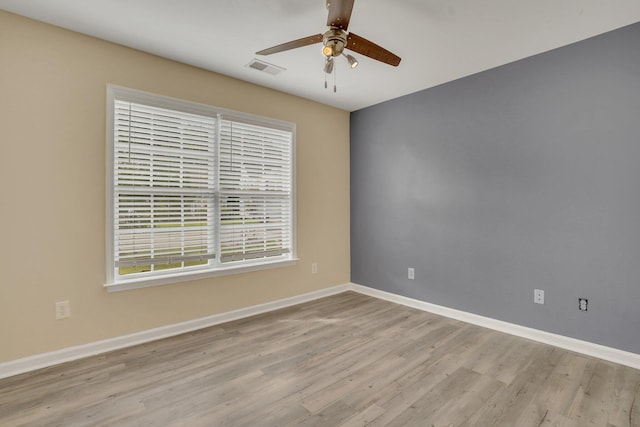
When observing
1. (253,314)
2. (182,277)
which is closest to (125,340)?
(182,277)

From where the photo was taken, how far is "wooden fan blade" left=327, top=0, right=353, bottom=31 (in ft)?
5.61

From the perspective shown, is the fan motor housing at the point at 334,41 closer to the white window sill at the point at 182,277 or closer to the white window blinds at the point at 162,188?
the white window blinds at the point at 162,188

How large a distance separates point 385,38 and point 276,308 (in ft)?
9.93

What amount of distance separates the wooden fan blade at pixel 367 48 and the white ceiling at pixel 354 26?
0.35m

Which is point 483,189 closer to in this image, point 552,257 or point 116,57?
point 552,257

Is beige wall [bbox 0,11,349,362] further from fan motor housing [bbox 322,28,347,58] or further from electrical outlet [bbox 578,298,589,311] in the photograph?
electrical outlet [bbox 578,298,589,311]

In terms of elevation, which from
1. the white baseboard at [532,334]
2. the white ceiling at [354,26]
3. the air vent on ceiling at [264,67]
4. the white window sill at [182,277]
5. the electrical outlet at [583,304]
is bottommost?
the white baseboard at [532,334]

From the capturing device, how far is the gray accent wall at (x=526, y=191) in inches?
97.2

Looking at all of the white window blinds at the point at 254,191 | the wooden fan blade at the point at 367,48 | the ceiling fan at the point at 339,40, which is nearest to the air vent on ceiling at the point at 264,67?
the white window blinds at the point at 254,191

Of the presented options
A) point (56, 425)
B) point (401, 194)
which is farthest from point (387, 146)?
point (56, 425)

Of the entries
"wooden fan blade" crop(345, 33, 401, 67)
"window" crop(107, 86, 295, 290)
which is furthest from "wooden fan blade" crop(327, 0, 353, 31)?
"window" crop(107, 86, 295, 290)

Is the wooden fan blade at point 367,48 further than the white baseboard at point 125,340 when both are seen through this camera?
No

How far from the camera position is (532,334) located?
9.48ft

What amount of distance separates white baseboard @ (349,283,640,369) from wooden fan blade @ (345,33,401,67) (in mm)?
2672
